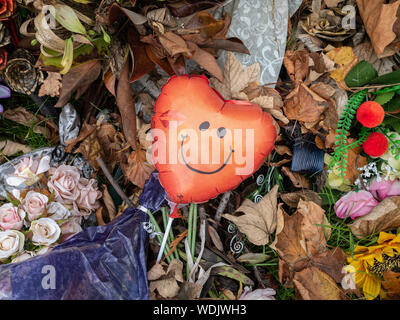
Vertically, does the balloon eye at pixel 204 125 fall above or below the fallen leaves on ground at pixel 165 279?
above

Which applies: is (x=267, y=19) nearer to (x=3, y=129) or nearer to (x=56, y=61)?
(x=56, y=61)

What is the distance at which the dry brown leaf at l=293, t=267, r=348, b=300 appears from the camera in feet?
3.01

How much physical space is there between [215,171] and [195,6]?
42 cm

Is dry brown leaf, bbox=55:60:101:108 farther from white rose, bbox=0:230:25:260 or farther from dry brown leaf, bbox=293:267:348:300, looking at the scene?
dry brown leaf, bbox=293:267:348:300

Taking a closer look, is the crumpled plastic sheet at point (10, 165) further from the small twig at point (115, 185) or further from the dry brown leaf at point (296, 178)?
the dry brown leaf at point (296, 178)

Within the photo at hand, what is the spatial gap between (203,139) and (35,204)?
481mm

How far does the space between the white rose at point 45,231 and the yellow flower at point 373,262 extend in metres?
0.77

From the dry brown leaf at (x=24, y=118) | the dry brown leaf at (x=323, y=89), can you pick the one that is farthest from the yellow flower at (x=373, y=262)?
the dry brown leaf at (x=24, y=118)

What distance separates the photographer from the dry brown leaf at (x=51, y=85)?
1.02 metres

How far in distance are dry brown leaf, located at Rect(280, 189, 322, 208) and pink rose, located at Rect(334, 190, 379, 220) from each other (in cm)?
6

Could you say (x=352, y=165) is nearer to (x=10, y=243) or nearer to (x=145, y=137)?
(x=145, y=137)

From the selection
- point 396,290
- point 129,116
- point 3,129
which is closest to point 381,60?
point 396,290

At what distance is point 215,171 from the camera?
879 mm

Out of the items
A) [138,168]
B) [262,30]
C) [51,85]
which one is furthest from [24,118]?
[262,30]
